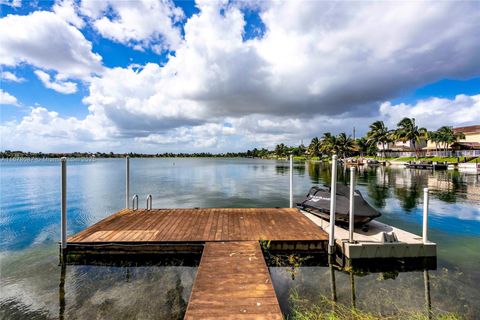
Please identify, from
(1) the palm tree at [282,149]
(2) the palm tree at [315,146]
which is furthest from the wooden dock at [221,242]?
(1) the palm tree at [282,149]

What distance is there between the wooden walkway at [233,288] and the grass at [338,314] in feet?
3.76

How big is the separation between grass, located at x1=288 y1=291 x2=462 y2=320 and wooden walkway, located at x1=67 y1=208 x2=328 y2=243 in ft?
6.14

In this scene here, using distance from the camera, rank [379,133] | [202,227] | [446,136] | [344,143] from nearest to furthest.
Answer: [202,227] < [446,136] < [379,133] < [344,143]

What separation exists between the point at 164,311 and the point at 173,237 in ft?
7.25

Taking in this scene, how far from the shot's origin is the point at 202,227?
8.00 meters

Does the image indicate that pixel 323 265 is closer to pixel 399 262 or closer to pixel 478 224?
pixel 399 262

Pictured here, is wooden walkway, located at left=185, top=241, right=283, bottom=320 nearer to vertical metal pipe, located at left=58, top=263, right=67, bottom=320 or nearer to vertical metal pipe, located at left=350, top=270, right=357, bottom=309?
vertical metal pipe, located at left=350, top=270, right=357, bottom=309

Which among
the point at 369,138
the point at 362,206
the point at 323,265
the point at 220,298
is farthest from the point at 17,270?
the point at 369,138

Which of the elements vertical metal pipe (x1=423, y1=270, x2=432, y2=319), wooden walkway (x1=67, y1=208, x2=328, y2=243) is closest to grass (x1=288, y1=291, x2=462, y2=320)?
vertical metal pipe (x1=423, y1=270, x2=432, y2=319)

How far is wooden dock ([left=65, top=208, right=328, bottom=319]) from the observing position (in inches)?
158

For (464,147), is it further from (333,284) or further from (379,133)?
(333,284)

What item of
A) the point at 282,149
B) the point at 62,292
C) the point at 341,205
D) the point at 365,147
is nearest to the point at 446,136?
the point at 365,147

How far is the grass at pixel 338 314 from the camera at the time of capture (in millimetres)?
4879

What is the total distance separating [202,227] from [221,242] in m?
1.42
